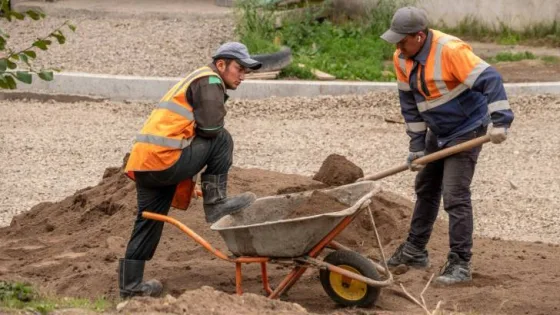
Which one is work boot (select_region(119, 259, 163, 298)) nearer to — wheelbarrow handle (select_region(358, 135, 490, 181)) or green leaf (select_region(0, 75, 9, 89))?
green leaf (select_region(0, 75, 9, 89))

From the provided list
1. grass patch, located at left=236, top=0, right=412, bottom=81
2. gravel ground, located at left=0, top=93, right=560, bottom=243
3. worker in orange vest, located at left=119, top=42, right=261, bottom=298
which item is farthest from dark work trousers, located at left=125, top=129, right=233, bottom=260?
grass patch, located at left=236, top=0, right=412, bottom=81

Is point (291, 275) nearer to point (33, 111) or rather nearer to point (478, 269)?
point (478, 269)

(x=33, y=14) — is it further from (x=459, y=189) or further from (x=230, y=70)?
(x=459, y=189)

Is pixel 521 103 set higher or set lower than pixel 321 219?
lower

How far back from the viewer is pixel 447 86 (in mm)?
6773

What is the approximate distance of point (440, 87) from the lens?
267 inches

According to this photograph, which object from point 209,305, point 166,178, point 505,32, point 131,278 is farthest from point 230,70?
point 505,32

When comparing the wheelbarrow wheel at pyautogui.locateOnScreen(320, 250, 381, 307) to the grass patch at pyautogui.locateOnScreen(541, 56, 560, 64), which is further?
the grass patch at pyautogui.locateOnScreen(541, 56, 560, 64)

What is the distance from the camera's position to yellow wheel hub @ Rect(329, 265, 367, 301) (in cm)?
647

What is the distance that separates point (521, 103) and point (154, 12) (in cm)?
623

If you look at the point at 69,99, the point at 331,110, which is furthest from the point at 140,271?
the point at 69,99

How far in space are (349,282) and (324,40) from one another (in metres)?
8.86

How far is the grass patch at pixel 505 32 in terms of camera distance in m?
15.7

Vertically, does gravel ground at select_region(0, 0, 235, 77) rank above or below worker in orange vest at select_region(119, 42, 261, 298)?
below
